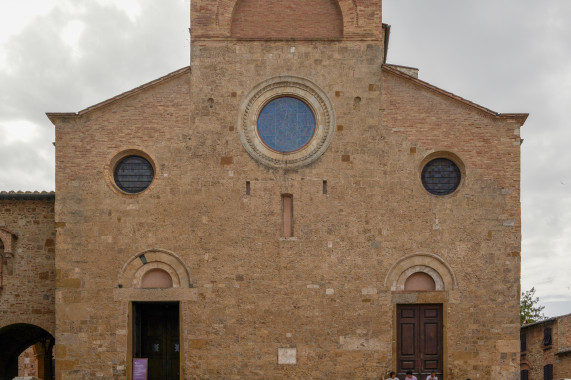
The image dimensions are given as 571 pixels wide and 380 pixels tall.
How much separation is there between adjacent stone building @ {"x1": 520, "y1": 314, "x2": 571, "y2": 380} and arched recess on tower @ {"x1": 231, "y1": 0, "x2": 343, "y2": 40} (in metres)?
14.9

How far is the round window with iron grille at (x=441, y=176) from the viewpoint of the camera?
18.7 metres

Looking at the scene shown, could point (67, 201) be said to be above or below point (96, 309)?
above

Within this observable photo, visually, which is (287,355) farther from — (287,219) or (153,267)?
(153,267)

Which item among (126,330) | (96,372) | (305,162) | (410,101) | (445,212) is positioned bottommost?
(96,372)

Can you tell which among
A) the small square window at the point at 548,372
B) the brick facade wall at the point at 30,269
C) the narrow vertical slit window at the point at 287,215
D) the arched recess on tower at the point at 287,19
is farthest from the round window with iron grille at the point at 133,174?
the small square window at the point at 548,372

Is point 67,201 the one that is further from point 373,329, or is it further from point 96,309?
point 373,329

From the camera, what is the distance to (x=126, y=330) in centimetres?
1809

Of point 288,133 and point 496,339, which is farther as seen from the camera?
point 288,133

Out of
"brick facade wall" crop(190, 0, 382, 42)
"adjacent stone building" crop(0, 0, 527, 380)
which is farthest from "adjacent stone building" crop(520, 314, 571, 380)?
"brick facade wall" crop(190, 0, 382, 42)

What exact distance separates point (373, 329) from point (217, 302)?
426cm

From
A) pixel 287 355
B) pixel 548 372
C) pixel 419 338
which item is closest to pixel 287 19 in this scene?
pixel 287 355

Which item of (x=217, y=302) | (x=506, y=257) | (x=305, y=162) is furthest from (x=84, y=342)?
(x=506, y=257)

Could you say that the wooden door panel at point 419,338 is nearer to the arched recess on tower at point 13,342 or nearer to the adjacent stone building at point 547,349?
the adjacent stone building at point 547,349

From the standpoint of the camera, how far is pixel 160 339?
19422mm
